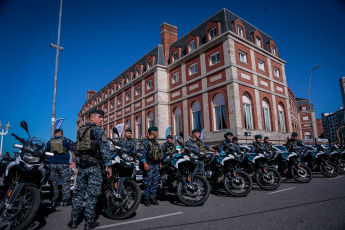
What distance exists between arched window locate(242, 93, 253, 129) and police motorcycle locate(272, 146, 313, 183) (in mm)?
9395

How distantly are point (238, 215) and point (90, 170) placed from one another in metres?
2.69

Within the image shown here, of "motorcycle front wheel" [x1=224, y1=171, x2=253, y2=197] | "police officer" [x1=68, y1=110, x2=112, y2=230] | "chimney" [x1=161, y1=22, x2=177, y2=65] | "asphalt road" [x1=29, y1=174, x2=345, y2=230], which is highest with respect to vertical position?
"chimney" [x1=161, y1=22, x2=177, y2=65]

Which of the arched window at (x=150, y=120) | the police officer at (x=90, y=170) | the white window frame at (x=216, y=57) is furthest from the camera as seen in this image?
the arched window at (x=150, y=120)

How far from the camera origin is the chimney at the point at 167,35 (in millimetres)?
24203

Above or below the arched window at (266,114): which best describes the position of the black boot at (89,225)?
below

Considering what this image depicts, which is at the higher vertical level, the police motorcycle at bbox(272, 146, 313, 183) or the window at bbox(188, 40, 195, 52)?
the window at bbox(188, 40, 195, 52)

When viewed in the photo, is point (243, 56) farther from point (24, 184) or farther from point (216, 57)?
point (24, 184)

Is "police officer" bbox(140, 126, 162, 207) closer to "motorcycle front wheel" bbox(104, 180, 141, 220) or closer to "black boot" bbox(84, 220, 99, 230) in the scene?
"motorcycle front wheel" bbox(104, 180, 141, 220)

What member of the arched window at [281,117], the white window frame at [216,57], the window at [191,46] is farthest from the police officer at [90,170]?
the arched window at [281,117]

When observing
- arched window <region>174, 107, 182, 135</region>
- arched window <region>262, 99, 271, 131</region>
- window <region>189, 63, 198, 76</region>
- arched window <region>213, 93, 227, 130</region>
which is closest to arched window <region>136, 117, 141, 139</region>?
arched window <region>174, 107, 182, 135</region>

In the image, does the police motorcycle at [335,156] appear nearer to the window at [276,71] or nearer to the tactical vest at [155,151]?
the tactical vest at [155,151]

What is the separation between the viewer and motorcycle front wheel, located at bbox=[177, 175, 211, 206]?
13.9ft

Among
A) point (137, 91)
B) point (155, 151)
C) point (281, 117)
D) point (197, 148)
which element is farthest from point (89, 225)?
point (137, 91)

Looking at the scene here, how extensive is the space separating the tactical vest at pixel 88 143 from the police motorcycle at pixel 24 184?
35.8 inches
